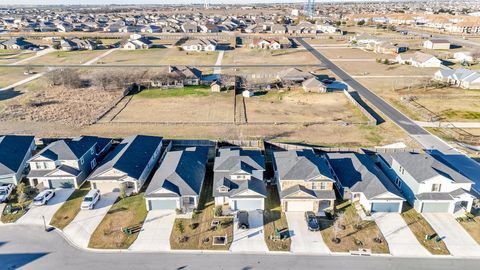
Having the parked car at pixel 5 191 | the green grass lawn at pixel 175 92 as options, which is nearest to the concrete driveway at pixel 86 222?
the parked car at pixel 5 191

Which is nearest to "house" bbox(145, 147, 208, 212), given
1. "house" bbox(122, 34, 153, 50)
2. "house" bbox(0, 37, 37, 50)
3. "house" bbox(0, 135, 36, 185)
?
"house" bbox(0, 135, 36, 185)

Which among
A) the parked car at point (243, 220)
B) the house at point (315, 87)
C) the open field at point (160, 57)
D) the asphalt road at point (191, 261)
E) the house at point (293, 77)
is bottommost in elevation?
the asphalt road at point (191, 261)

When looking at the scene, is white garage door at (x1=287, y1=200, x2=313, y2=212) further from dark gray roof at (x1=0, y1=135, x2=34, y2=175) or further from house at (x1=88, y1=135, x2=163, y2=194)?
dark gray roof at (x1=0, y1=135, x2=34, y2=175)

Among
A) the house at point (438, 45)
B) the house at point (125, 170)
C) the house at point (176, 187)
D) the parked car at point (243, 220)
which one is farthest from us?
the house at point (438, 45)

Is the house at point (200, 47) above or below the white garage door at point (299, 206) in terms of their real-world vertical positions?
above

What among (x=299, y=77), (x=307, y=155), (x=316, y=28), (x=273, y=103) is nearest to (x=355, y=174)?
(x=307, y=155)

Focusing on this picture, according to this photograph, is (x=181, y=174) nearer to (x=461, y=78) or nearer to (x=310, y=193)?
(x=310, y=193)

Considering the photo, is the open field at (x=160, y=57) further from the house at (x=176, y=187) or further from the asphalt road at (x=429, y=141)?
the house at (x=176, y=187)
